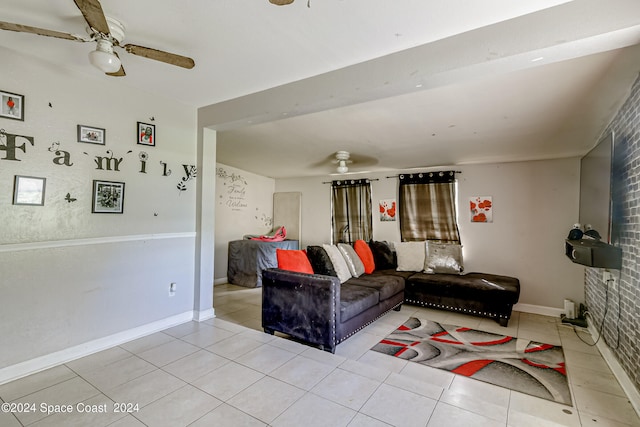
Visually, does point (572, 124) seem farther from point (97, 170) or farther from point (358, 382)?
point (97, 170)

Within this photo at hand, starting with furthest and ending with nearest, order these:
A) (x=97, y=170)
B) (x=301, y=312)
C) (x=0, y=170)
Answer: (x=301, y=312) → (x=97, y=170) → (x=0, y=170)

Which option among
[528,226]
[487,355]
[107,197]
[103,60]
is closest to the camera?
[103,60]

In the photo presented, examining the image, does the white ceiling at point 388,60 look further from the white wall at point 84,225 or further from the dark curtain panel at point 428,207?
the dark curtain panel at point 428,207

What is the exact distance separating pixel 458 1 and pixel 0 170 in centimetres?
318

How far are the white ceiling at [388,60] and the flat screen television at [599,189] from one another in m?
0.25

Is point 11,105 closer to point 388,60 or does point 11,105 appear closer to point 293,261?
point 293,261

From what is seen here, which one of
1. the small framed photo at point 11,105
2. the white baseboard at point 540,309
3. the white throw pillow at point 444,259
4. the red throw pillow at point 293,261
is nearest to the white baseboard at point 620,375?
the white baseboard at point 540,309

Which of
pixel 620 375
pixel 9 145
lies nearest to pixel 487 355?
pixel 620 375

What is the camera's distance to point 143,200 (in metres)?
2.92

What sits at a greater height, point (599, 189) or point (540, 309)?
point (599, 189)

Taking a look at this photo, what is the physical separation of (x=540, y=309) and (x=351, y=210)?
3.34m

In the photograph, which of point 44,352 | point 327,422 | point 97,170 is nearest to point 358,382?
point 327,422

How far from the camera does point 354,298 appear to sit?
9.96 feet

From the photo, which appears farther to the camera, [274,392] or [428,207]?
[428,207]
